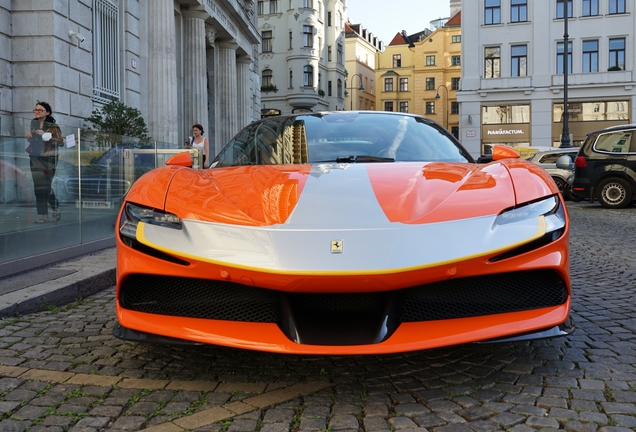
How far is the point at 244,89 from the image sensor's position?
31.8 meters

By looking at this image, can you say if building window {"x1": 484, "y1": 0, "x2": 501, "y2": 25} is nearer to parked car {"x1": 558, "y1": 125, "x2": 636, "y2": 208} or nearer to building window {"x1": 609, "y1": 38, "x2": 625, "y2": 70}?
building window {"x1": 609, "y1": 38, "x2": 625, "y2": 70}

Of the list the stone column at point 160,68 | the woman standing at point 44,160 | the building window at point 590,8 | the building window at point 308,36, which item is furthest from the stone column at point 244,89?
the building window at point 308,36

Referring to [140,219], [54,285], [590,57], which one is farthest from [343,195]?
[590,57]

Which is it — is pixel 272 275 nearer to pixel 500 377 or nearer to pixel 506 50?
pixel 500 377

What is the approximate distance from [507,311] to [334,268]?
76 cm

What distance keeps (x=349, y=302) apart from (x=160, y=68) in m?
15.8

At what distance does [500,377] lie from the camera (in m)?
2.86

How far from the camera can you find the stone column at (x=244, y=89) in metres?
30.8

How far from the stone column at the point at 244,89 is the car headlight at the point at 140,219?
27.5 metres

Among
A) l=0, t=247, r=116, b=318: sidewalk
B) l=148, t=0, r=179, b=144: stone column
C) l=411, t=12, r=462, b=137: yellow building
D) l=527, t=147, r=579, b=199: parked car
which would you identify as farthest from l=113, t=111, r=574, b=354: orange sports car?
l=411, t=12, r=462, b=137: yellow building

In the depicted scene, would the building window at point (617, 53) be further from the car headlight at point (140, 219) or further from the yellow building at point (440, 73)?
the car headlight at point (140, 219)

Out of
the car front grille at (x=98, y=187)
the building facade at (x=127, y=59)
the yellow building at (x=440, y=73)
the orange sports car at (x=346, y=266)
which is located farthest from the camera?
the yellow building at (x=440, y=73)

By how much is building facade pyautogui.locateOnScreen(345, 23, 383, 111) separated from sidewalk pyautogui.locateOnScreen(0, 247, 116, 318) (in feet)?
231

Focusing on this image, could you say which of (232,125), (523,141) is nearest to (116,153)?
(232,125)
